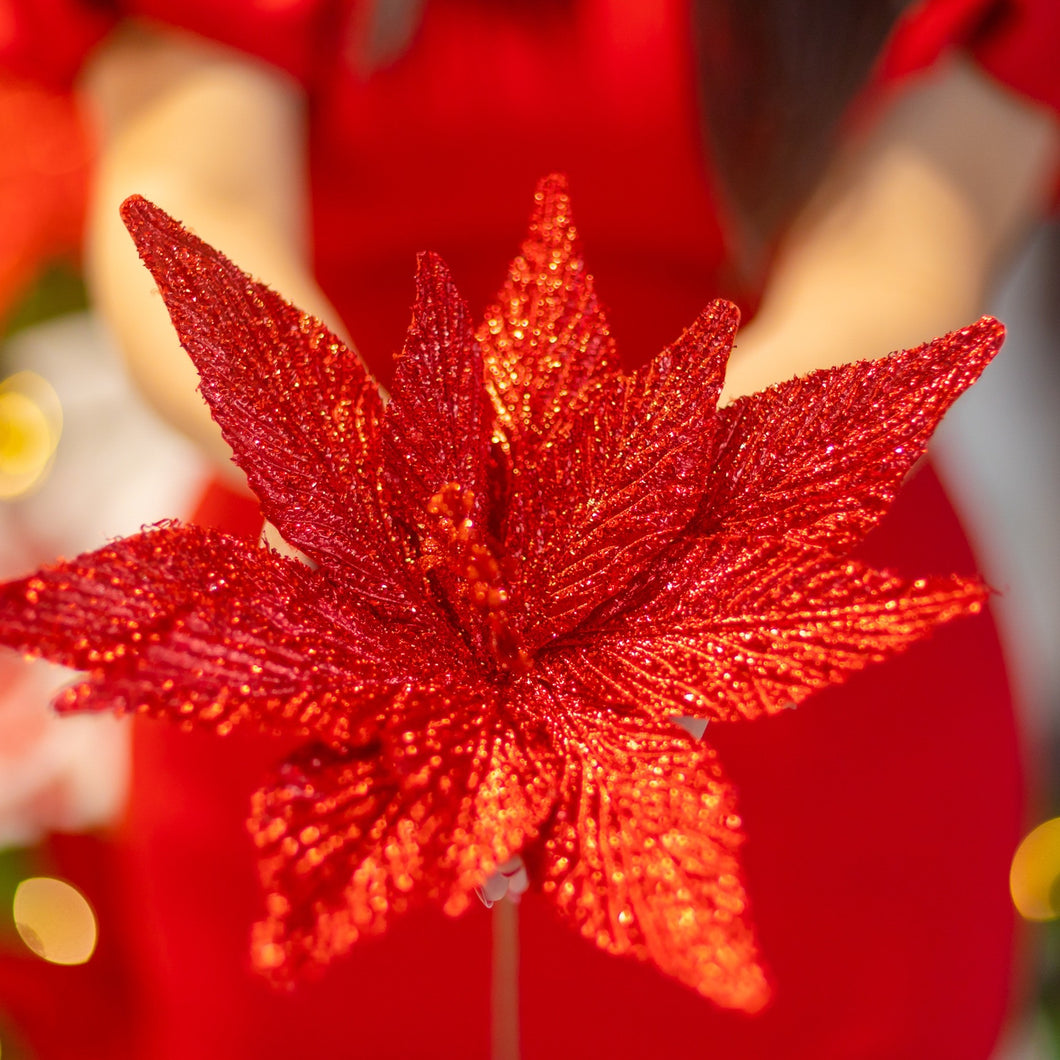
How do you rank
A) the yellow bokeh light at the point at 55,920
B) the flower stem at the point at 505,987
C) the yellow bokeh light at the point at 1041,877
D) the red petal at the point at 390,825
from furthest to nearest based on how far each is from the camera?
the yellow bokeh light at the point at 1041,877 < the yellow bokeh light at the point at 55,920 < the flower stem at the point at 505,987 < the red petal at the point at 390,825

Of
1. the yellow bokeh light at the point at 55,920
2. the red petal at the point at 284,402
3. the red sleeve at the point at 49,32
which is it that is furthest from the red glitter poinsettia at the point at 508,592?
the yellow bokeh light at the point at 55,920

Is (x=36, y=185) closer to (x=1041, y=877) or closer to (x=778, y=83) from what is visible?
(x=778, y=83)

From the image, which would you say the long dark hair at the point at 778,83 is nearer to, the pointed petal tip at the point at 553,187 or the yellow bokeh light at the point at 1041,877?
the pointed petal tip at the point at 553,187

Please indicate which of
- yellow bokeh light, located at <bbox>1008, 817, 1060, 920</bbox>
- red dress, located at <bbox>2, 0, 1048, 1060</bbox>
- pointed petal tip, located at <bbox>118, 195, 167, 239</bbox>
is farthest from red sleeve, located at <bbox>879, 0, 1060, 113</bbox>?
yellow bokeh light, located at <bbox>1008, 817, 1060, 920</bbox>

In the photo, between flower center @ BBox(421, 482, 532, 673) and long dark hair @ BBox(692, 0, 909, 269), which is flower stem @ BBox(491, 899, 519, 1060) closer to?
flower center @ BBox(421, 482, 532, 673)

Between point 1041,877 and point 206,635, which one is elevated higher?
point 206,635

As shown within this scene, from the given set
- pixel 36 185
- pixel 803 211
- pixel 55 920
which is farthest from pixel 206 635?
pixel 36 185

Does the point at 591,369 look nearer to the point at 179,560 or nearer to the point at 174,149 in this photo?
the point at 179,560
